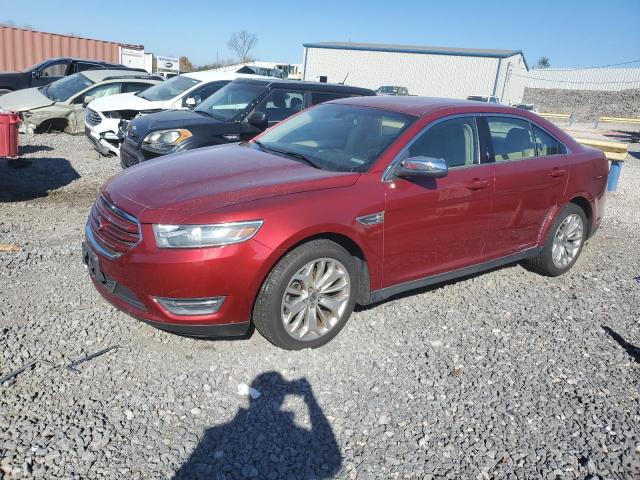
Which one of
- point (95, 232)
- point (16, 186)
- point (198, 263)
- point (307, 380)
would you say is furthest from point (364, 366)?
point (16, 186)

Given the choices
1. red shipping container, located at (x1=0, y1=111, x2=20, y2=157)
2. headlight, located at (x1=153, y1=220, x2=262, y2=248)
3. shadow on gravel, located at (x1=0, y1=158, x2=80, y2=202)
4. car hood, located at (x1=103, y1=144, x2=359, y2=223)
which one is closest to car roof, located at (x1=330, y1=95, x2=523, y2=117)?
car hood, located at (x1=103, y1=144, x2=359, y2=223)

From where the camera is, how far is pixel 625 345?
162 inches

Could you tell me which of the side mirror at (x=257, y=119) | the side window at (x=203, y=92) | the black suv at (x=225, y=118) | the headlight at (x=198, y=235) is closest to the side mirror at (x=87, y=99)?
the side window at (x=203, y=92)

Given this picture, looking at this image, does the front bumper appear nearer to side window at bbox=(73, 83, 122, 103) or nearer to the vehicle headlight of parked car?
the vehicle headlight of parked car

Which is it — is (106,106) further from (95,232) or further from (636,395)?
(636,395)

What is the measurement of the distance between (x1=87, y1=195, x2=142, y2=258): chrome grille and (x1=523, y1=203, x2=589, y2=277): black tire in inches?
150

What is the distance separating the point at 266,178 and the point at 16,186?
18.4ft

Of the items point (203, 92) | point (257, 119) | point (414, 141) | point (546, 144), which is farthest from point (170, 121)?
point (546, 144)

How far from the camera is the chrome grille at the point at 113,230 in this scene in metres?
3.24

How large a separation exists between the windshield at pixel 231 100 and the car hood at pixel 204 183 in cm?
383

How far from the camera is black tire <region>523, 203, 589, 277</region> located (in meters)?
5.12

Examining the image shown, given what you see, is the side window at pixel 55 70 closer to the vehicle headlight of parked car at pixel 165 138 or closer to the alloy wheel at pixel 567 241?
the vehicle headlight of parked car at pixel 165 138

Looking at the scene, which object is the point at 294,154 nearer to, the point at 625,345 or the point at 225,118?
the point at 625,345

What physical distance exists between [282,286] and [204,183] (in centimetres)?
88
